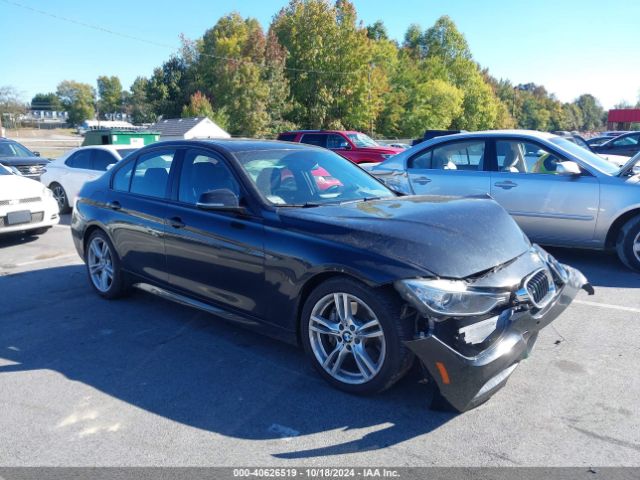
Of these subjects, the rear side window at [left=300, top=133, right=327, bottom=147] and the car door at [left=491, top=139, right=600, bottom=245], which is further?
the rear side window at [left=300, top=133, right=327, bottom=147]


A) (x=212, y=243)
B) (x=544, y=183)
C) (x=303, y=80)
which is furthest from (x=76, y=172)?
(x=303, y=80)

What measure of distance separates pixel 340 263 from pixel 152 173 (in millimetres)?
2613

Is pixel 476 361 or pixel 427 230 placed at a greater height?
pixel 427 230

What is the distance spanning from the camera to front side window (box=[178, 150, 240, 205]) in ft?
→ 14.5

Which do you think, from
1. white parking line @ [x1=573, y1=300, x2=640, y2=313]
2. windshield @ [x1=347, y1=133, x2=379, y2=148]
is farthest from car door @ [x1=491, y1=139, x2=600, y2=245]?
windshield @ [x1=347, y1=133, x2=379, y2=148]

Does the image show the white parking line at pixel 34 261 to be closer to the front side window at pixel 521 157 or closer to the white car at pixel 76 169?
the white car at pixel 76 169

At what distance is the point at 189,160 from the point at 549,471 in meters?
3.62

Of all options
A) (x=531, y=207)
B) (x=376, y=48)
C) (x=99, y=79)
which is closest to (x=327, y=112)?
(x=376, y=48)

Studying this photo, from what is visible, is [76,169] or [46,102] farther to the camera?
[46,102]

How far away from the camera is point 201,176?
4.63 metres

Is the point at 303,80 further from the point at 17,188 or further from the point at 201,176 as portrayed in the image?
the point at 201,176

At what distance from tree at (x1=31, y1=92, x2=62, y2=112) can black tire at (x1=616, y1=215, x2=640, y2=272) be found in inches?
6503

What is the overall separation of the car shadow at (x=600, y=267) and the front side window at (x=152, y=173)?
4677mm

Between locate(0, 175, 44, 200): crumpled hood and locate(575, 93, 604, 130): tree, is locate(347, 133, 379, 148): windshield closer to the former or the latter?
locate(0, 175, 44, 200): crumpled hood
